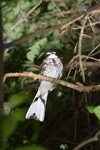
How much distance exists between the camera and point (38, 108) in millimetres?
2281

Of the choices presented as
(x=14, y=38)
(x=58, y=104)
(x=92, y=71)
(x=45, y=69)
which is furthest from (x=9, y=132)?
(x=58, y=104)

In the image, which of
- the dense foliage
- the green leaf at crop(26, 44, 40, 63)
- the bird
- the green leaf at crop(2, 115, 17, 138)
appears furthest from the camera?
the dense foliage

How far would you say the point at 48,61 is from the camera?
2484 mm

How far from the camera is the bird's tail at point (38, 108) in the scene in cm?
212

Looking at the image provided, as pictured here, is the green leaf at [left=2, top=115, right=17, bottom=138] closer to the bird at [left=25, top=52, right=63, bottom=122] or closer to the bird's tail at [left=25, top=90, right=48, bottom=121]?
the bird's tail at [left=25, top=90, right=48, bottom=121]

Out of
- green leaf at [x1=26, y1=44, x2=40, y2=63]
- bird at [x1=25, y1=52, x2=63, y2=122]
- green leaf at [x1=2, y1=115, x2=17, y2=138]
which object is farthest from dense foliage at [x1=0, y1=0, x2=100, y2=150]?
green leaf at [x1=2, y1=115, x2=17, y2=138]

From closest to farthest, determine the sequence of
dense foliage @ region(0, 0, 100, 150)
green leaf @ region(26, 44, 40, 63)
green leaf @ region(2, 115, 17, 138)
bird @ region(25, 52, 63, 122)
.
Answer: green leaf @ region(2, 115, 17, 138) < green leaf @ region(26, 44, 40, 63) < bird @ region(25, 52, 63, 122) < dense foliage @ region(0, 0, 100, 150)

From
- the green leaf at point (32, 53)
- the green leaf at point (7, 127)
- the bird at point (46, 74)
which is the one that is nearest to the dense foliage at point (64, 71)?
the bird at point (46, 74)

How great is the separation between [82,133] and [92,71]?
874 mm

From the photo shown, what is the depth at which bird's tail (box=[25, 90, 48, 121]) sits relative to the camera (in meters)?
2.12

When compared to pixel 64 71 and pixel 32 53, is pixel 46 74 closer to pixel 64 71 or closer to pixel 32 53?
pixel 64 71

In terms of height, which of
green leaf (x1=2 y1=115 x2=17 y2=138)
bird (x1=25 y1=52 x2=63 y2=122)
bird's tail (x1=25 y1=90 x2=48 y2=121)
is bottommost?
green leaf (x1=2 y1=115 x2=17 y2=138)

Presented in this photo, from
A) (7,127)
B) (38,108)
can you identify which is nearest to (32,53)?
(38,108)

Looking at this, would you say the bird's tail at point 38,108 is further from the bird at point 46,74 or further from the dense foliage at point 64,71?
the dense foliage at point 64,71
